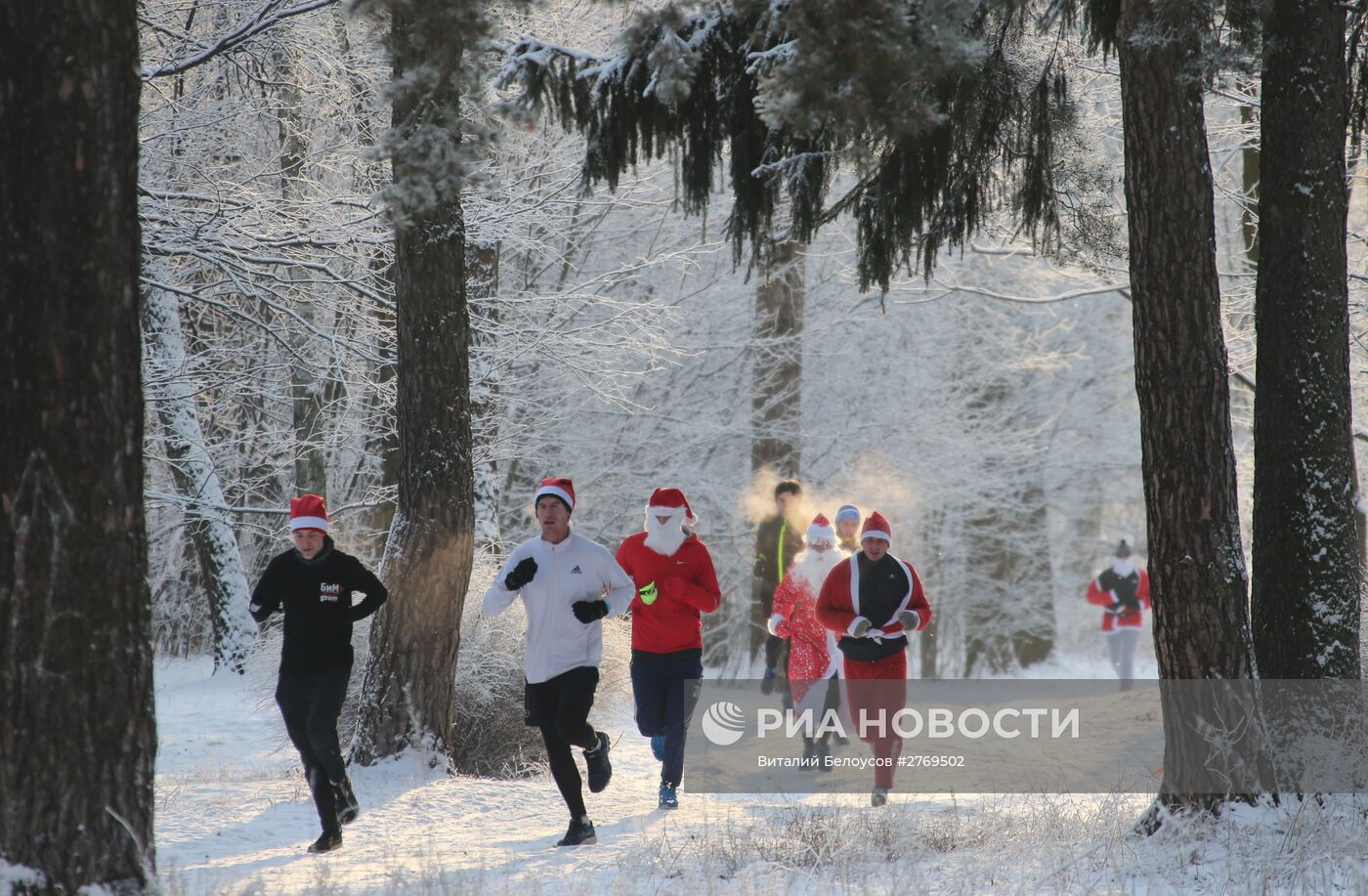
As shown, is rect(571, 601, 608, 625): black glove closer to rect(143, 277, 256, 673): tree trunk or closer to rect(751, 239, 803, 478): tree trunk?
rect(143, 277, 256, 673): tree trunk

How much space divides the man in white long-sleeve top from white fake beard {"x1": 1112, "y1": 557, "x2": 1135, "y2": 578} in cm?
1152

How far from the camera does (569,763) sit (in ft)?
21.1

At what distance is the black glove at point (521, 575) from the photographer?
646 centimetres

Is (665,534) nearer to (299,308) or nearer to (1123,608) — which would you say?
(299,308)

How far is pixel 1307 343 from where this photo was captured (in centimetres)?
648

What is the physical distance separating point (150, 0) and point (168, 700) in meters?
7.29

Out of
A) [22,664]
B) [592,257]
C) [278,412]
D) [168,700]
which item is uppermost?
[592,257]

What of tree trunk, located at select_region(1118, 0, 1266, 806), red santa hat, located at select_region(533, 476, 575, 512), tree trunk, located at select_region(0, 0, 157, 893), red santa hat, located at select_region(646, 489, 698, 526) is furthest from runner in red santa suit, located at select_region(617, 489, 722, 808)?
tree trunk, located at select_region(0, 0, 157, 893)

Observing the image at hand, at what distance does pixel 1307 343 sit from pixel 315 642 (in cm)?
501

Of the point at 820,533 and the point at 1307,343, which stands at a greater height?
the point at 1307,343

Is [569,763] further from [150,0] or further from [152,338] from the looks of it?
[152,338]

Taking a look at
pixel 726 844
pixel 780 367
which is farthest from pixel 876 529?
pixel 780 367

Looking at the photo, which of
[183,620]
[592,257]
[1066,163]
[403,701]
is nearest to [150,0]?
[403,701]

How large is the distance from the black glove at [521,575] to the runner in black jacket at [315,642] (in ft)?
2.07
